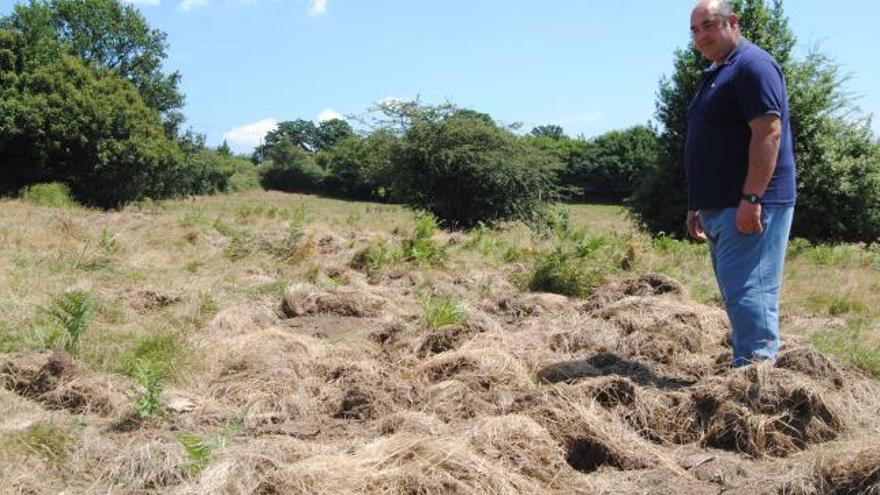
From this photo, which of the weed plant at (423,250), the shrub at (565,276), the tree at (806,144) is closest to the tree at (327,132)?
→ the tree at (806,144)

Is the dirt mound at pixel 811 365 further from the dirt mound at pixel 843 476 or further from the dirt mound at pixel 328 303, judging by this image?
the dirt mound at pixel 328 303

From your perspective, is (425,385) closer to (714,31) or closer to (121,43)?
(714,31)

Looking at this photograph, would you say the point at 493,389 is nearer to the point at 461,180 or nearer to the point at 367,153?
the point at 461,180

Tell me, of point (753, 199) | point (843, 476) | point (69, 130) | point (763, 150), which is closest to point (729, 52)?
point (763, 150)

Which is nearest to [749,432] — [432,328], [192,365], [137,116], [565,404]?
[565,404]

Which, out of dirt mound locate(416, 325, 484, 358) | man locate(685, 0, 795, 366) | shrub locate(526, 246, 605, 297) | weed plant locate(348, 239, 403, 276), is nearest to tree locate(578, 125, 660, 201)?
weed plant locate(348, 239, 403, 276)

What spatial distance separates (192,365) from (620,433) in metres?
2.49

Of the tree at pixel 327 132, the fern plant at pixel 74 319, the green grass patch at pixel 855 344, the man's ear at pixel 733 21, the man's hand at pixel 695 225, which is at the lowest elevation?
the green grass patch at pixel 855 344

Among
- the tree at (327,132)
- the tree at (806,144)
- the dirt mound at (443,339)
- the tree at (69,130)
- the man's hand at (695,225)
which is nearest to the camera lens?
the man's hand at (695,225)

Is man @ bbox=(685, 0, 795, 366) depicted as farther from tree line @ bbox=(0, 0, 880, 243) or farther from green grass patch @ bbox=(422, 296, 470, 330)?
tree line @ bbox=(0, 0, 880, 243)

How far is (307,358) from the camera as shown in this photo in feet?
15.0

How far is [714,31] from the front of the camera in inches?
151

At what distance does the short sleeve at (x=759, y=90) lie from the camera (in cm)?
361

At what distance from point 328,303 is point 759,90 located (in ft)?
12.3
